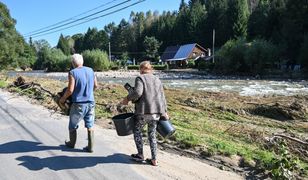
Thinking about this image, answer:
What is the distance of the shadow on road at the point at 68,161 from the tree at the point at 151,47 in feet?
360

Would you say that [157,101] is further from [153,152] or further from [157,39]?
[157,39]

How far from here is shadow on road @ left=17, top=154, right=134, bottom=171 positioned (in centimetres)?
638

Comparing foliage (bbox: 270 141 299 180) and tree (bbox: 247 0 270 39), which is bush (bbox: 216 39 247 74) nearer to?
tree (bbox: 247 0 270 39)

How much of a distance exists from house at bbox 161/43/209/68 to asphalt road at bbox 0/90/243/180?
87.6 meters

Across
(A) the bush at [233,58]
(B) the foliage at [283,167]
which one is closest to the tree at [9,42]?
(A) the bush at [233,58]

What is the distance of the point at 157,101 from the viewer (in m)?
6.24

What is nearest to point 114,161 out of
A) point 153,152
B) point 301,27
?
point 153,152

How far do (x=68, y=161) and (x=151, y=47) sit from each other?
110 metres

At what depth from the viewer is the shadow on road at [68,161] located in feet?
20.9

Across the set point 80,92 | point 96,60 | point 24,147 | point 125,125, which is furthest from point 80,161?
point 96,60

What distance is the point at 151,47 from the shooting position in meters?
116

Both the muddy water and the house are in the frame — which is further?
the house

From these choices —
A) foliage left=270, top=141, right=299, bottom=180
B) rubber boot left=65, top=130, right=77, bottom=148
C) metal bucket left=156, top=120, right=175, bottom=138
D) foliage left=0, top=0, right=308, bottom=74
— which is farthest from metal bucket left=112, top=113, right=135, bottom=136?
foliage left=0, top=0, right=308, bottom=74

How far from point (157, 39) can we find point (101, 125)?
116918mm
